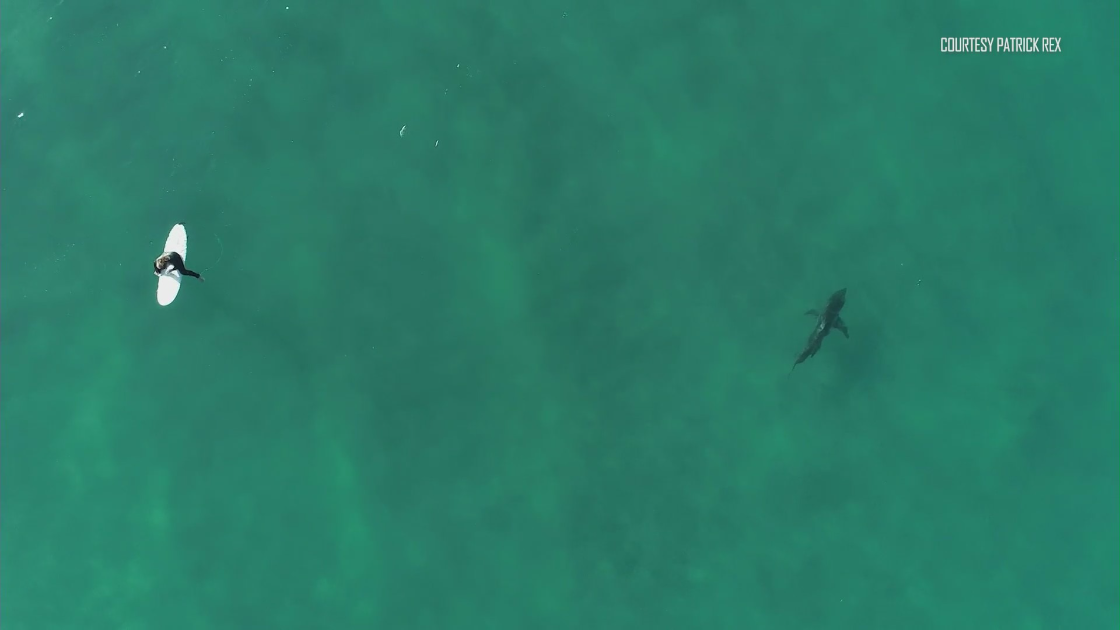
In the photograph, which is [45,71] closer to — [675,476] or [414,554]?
[414,554]

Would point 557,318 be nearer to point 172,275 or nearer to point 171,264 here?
point 171,264

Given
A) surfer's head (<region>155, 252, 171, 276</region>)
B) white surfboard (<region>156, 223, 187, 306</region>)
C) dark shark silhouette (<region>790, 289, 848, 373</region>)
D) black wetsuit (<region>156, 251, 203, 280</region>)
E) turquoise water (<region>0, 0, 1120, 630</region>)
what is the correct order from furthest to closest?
1. turquoise water (<region>0, 0, 1120, 630</region>)
2. dark shark silhouette (<region>790, 289, 848, 373</region>)
3. white surfboard (<region>156, 223, 187, 306</region>)
4. black wetsuit (<region>156, 251, 203, 280</region>)
5. surfer's head (<region>155, 252, 171, 276</region>)

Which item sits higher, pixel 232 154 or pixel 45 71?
pixel 45 71

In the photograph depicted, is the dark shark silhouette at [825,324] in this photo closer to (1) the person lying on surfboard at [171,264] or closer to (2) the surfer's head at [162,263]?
(1) the person lying on surfboard at [171,264]

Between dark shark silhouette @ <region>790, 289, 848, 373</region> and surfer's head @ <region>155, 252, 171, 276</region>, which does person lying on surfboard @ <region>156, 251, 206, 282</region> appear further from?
dark shark silhouette @ <region>790, 289, 848, 373</region>

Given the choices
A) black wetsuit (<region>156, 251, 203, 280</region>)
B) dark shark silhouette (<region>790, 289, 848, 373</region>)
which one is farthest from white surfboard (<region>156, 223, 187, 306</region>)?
dark shark silhouette (<region>790, 289, 848, 373</region>)

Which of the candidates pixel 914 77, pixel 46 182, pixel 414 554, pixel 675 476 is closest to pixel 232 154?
pixel 46 182
